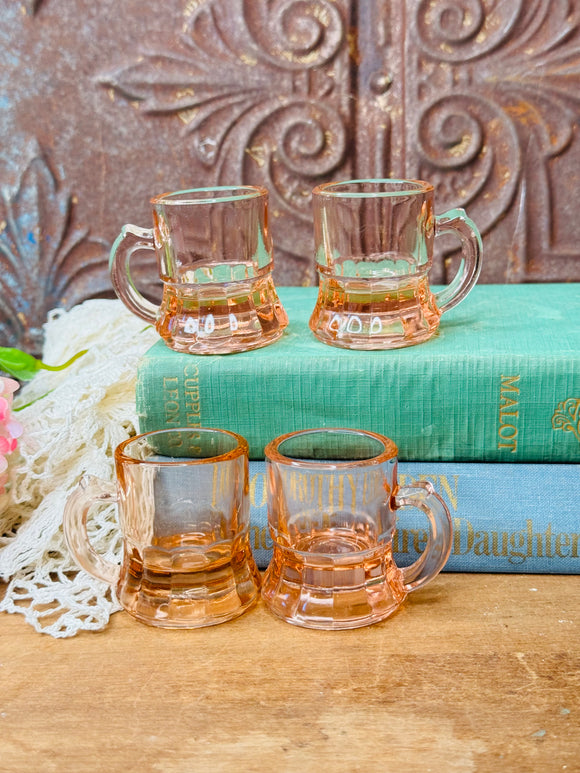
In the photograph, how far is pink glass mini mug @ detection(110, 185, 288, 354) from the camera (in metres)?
0.56

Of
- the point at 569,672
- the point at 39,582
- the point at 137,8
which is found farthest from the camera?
the point at 137,8

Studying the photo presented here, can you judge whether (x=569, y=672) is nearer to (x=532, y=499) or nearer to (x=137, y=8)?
(x=532, y=499)

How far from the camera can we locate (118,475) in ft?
1.59

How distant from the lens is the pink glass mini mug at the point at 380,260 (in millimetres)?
553

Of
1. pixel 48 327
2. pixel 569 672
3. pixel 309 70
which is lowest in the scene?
pixel 569 672

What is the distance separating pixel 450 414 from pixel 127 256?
0.24 metres

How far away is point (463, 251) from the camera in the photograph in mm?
596

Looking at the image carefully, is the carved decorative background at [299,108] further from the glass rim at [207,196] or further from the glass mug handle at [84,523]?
the glass mug handle at [84,523]

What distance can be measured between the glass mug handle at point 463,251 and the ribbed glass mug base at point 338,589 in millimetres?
201

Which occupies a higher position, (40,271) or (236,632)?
(40,271)

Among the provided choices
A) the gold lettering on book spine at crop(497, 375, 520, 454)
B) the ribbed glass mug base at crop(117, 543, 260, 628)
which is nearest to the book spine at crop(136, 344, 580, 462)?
the gold lettering on book spine at crop(497, 375, 520, 454)

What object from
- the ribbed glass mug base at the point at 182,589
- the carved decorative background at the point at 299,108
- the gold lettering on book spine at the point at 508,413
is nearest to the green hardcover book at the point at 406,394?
the gold lettering on book spine at the point at 508,413

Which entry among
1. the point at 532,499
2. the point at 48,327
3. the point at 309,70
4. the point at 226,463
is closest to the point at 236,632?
the point at 226,463

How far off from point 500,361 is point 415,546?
0.40ft
